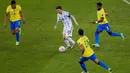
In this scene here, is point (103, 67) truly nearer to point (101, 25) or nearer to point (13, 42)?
point (101, 25)

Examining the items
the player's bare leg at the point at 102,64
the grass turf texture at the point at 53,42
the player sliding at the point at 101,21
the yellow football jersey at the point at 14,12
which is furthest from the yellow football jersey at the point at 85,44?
the yellow football jersey at the point at 14,12

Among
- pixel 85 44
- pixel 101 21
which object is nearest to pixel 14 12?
pixel 101 21

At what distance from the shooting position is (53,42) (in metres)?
29.0

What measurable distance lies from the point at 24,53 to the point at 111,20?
9.90 m

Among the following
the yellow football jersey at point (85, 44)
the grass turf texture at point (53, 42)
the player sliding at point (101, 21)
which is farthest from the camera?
the player sliding at point (101, 21)

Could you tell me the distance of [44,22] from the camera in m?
34.5

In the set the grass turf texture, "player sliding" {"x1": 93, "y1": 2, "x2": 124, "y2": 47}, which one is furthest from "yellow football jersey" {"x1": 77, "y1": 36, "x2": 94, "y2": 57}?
"player sliding" {"x1": 93, "y1": 2, "x2": 124, "y2": 47}

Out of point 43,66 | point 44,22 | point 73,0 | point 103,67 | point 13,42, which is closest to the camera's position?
point 103,67

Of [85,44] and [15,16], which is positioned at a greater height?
[15,16]

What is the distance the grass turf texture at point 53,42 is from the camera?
24297 mm

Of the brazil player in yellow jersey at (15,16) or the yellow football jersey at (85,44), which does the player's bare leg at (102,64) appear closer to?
the yellow football jersey at (85,44)

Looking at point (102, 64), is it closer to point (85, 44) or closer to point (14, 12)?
point (85, 44)

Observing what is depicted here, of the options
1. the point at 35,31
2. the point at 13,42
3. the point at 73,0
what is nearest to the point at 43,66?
the point at 13,42

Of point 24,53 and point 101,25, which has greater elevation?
point 101,25
